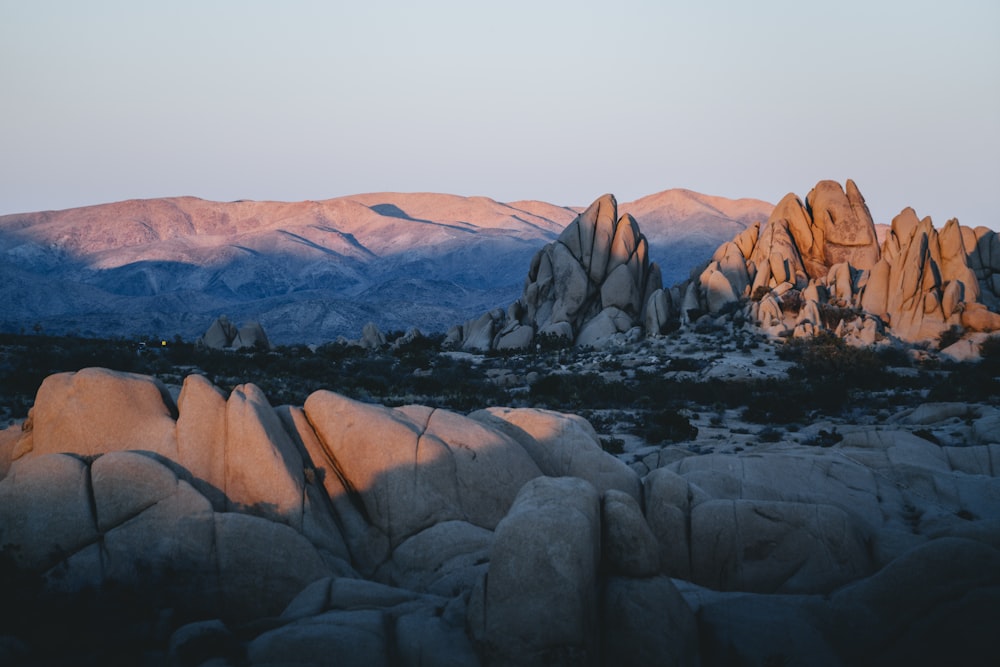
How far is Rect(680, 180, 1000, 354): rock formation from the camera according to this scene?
48.1 metres

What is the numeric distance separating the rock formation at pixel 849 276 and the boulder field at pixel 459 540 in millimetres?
32495

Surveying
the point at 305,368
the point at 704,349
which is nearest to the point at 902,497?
the point at 704,349

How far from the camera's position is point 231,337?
6625cm

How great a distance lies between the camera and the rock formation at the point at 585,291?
61656 mm

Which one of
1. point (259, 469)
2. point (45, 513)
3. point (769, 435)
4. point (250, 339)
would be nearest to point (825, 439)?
point (769, 435)

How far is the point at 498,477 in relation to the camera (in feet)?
50.5

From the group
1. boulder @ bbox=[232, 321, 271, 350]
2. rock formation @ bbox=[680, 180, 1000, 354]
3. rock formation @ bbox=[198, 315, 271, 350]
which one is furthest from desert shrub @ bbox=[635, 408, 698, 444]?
rock formation @ bbox=[198, 315, 271, 350]

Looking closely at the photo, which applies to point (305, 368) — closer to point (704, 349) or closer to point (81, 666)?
point (704, 349)

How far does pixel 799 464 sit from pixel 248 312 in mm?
135012

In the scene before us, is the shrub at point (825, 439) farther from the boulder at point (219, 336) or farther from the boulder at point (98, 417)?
the boulder at point (219, 336)

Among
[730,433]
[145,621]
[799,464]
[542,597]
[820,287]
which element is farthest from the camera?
[820,287]

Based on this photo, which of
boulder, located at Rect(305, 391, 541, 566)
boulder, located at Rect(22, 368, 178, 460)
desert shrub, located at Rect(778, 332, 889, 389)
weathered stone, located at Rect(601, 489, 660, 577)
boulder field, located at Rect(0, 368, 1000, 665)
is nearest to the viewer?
boulder field, located at Rect(0, 368, 1000, 665)

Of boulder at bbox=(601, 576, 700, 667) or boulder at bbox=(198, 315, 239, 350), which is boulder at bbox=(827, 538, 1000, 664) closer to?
boulder at bbox=(601, 576, 700, 667)

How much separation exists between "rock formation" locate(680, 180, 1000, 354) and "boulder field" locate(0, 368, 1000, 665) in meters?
32.5
